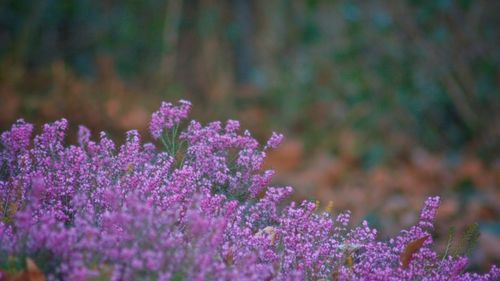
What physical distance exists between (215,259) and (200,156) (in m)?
0.39

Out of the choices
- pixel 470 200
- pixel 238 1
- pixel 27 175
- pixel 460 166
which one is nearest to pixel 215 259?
pixel 27 175

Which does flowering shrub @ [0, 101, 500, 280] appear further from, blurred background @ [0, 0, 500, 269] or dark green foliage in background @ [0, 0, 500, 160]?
dark green foliage in background @ [0, 0, 500, 160]

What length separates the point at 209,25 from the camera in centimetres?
830

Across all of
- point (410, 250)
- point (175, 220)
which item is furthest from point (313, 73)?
point (175, 220)

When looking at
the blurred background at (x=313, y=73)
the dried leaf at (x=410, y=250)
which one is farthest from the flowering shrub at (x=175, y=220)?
the blurred background at (x=313, y=73)

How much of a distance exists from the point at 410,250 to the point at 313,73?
6468 mm

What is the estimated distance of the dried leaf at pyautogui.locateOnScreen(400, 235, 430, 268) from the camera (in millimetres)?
1989

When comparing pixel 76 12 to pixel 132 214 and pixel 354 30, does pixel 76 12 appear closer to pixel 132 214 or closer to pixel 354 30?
pixel 354 30

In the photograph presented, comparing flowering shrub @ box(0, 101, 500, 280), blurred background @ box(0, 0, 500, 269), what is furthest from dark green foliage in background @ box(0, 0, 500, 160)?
flowering shrub @ box(0, 101, 500, 280)

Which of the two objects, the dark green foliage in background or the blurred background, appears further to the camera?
the dark green foliage in background

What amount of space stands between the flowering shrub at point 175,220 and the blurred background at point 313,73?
5062mm

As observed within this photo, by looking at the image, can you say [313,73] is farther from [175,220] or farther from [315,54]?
[175,220]

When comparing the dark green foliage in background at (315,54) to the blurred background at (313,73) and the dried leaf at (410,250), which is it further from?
the dried leaf at (410,250)

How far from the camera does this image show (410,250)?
6.55ft
